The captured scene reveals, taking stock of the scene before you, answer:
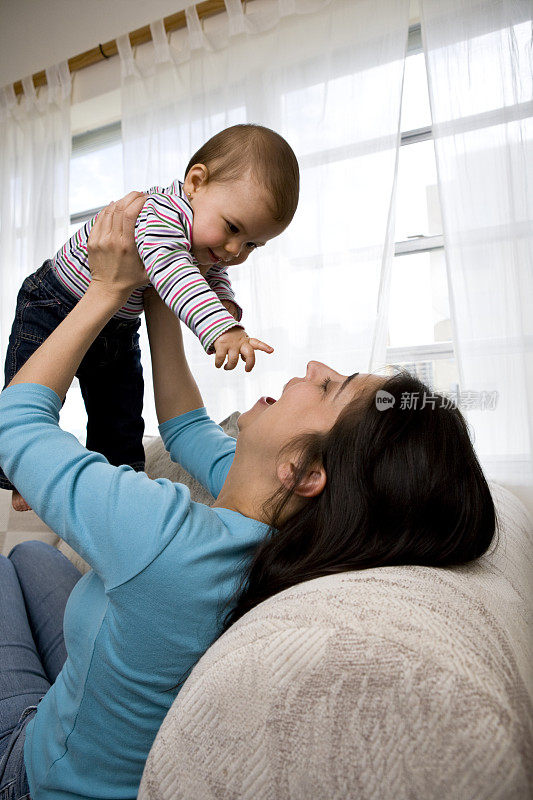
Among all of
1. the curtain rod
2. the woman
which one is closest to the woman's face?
the woman

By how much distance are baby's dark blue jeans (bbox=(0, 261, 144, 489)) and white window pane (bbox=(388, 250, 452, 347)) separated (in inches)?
55.0

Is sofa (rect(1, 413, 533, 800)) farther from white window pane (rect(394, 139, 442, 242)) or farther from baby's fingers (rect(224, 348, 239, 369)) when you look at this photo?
white window pane (rect(394, 139, 442, 242))

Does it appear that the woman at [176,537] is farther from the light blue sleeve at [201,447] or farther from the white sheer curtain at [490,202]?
the white sheer curtain at [490,202]

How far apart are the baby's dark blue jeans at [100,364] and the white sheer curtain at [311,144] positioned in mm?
1180

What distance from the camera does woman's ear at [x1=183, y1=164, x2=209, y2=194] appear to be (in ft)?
4.76

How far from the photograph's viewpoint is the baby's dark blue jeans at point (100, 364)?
4.64 feet

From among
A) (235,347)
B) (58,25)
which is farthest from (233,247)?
(58,25)

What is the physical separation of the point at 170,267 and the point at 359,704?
2.98 feet

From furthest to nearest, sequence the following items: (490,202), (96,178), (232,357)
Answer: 1. (96,178)
2. (490,202)
3. (232,357)

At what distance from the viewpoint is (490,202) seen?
7.56 feet

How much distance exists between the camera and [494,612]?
0.65m

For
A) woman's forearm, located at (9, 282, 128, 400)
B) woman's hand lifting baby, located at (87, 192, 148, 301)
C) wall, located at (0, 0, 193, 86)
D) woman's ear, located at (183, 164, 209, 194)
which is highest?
wall, located at (0, 0, 193, 86)

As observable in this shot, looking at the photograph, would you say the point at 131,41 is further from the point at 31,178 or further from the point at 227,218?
the point at 227,218

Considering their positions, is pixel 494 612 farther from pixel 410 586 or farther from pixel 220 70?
pixel 220 70
